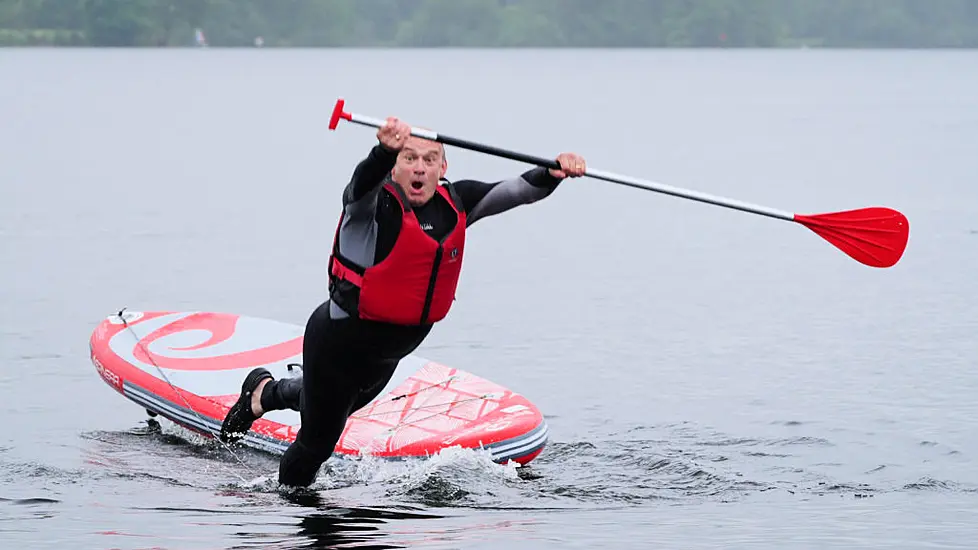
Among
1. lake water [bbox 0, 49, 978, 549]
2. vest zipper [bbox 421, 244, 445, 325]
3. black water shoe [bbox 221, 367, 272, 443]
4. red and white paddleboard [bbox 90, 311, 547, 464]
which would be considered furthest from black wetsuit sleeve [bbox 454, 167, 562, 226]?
red and white paddleboard [bbox 90, 311, 547, 464]

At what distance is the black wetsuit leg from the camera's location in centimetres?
765

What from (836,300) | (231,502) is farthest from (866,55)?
(231,502)

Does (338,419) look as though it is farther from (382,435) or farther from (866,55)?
(866,55)

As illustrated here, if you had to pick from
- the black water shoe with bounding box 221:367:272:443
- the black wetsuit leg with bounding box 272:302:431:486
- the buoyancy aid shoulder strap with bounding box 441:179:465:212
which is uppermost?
the buoyancy aid shoulder strap with bounding box 441:179:465:212

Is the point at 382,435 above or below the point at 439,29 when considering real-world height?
below

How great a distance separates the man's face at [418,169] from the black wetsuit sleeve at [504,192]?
25cm

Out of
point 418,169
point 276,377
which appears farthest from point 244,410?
point 418,169

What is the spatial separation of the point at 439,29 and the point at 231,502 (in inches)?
4255

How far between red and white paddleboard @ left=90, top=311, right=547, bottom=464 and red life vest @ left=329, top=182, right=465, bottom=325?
1762 millimetres

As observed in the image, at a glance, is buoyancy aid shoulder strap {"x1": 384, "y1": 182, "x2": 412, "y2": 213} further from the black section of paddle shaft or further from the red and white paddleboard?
the red and white paddleboard

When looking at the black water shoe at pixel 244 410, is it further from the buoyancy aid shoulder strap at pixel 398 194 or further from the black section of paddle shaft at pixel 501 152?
the black section of paddle shaft at pixel 501 152

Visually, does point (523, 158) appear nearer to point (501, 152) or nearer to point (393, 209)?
point (501, 152)

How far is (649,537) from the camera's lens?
311 inches

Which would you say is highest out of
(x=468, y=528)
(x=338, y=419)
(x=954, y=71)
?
(x=954, y=71)
